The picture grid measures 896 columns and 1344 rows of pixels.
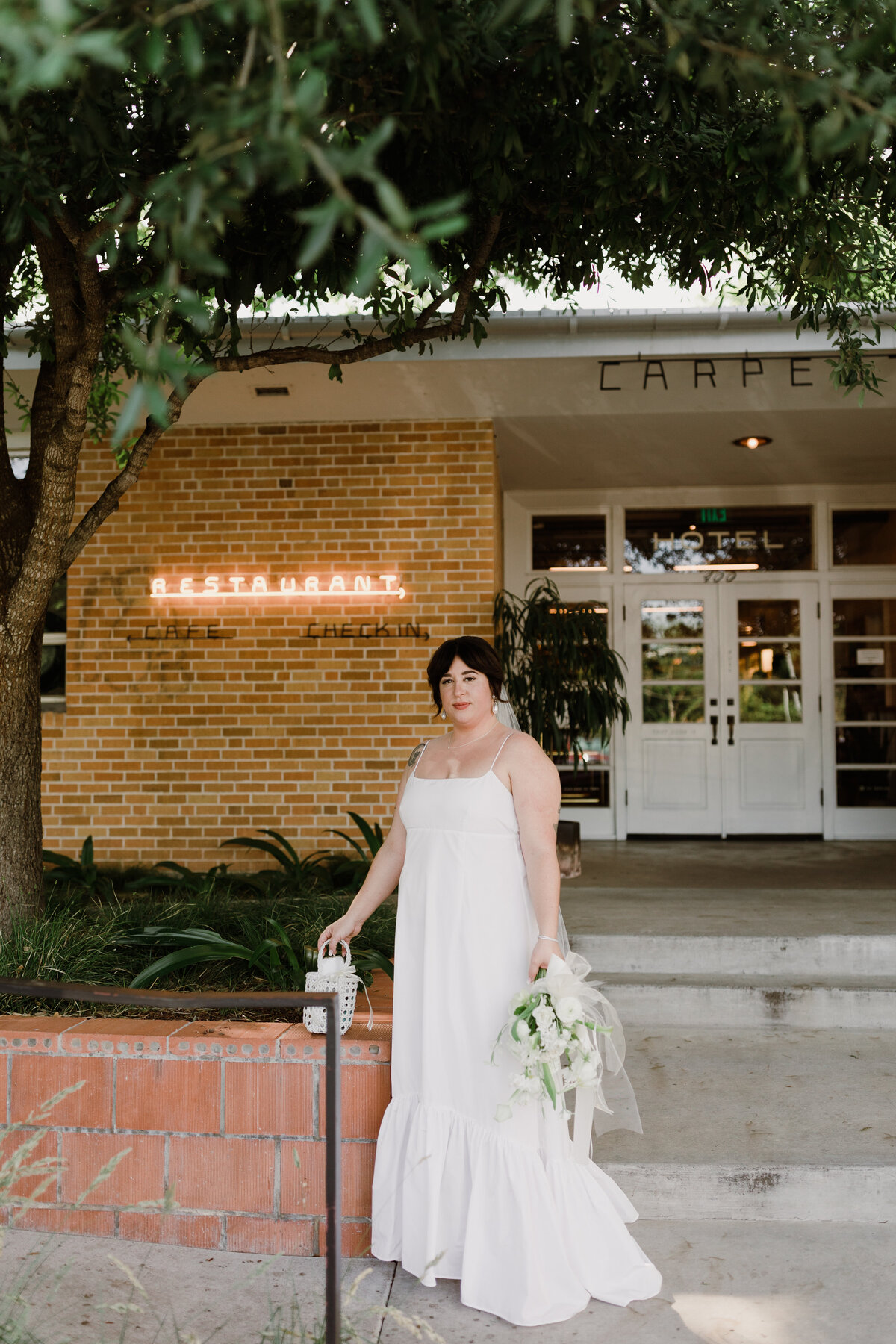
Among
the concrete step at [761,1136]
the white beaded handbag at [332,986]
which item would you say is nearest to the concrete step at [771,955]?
the concrete step at [761,1136]

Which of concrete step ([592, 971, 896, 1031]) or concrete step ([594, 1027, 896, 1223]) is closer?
concrete step ([594, 1027, 896, 1223])

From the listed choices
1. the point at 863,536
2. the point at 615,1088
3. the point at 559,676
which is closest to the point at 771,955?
the point at 615,1088

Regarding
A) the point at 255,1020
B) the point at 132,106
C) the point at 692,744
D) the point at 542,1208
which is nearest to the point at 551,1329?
the point at 542,1208

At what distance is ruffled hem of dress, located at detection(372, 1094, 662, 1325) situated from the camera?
245 cm

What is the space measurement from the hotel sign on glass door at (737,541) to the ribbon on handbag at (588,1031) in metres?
6.19

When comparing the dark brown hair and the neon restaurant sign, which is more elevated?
the neon restaurant sign

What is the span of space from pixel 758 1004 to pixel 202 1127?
2.38 metres

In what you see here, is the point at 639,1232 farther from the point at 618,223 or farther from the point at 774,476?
the point at 774,476

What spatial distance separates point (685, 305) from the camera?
17.8 feet

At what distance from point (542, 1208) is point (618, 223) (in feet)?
8.96

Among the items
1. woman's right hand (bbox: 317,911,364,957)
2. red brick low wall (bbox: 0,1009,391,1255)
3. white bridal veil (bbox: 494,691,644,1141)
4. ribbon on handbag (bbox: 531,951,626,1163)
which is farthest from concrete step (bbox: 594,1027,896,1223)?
woman's right hand (bbox: 317,911,364,957)

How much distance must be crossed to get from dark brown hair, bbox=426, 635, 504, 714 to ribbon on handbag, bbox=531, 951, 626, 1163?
77 cm

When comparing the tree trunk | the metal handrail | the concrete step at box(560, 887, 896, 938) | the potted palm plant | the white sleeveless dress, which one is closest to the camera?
the metal handrail

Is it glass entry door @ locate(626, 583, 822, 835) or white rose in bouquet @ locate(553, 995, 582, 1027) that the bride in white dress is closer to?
white rose in bouquet @ locate(553, 995, 582, 1027)
